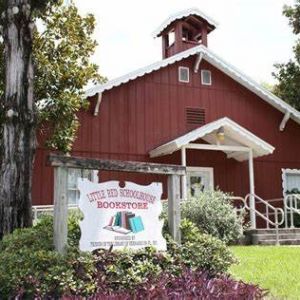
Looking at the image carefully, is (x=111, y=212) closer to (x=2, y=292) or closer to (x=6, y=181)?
(x=2, y=292)

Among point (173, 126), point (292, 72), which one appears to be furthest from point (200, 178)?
point (292, 72)

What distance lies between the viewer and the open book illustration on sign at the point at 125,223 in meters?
5.93

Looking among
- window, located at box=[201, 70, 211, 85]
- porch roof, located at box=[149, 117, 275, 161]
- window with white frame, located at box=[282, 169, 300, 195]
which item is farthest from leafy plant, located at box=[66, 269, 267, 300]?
window with white frame, located at box=[282, 169, 300, 195]

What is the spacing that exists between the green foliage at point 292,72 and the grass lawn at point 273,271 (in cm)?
1307

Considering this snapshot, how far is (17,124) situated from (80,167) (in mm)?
1844

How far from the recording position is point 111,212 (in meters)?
5.93

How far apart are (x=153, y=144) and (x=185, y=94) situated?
Answer: 86.4 inches

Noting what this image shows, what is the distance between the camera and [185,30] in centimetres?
2027

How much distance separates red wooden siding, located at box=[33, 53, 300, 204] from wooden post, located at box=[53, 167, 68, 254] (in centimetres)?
1072

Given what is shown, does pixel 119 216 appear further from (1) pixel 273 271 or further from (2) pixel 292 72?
(2) pixel 292 72

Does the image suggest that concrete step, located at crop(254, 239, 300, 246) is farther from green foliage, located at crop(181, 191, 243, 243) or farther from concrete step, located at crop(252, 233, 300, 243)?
green foliage, located at crop(181, 191, 243, 243)

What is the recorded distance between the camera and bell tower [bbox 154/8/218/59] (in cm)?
1947

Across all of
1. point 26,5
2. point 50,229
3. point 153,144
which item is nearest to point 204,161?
point 153,144

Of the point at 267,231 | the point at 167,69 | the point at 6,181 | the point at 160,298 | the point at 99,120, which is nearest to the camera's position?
the point at 160,298
